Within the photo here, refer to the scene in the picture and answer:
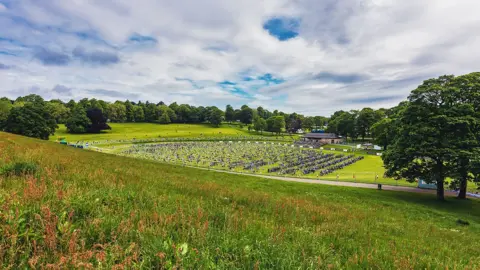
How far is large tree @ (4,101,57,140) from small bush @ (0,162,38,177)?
78313 millimetres

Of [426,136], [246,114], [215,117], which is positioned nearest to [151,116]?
[215,117]

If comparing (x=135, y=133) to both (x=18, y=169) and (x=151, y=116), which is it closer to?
(x=151, y=116)

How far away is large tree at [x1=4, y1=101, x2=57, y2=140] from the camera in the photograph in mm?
63812

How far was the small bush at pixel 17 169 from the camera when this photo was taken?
6.39 m

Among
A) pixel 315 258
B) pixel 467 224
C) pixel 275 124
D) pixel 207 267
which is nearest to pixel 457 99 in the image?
pixel 467 224

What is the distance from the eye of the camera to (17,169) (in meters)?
6.75

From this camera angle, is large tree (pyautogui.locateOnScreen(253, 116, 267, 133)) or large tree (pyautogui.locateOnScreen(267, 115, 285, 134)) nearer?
large tree (pyautogui.locateOnScreen(267, 115, 285, 134))

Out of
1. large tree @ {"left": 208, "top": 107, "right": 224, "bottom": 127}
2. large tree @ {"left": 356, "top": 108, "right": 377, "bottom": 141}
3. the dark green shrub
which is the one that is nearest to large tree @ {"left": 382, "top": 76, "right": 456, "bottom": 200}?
the dark green shrub

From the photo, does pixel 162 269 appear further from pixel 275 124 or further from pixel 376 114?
pixel 275 124

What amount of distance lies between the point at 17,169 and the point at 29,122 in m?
79.3

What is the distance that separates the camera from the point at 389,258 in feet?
14.4

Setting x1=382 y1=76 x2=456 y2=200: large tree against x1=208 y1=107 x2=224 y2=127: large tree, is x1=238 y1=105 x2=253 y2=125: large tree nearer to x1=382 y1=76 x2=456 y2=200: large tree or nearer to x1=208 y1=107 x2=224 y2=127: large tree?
x1=208 y1=107 x2=224 y2=127: large tree

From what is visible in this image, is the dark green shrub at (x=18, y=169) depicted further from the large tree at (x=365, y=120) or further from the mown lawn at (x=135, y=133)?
the large tree at (x=365, y=120)

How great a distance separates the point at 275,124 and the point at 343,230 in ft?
464
